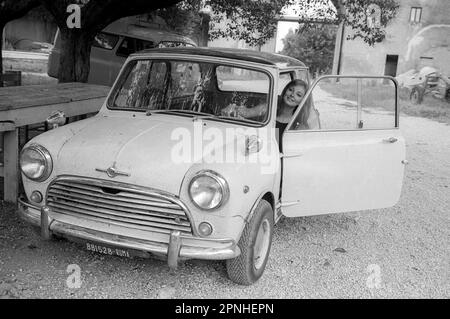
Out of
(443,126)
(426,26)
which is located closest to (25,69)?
(443,126)

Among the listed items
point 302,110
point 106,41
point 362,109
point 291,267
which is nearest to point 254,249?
point 291,267

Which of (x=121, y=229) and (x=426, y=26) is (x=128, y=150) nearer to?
(x=121, y=229)

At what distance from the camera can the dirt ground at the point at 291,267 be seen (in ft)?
11.0

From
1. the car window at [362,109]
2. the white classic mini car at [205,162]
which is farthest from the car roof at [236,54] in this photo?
the car window at [362,109]

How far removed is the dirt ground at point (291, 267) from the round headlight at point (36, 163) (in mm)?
699

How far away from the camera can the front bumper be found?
2.97 m

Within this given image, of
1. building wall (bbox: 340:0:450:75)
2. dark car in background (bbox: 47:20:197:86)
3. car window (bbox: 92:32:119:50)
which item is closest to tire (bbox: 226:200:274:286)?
dark car in background (bbox: 47:20:197:86)

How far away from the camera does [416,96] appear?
18672 millimetres

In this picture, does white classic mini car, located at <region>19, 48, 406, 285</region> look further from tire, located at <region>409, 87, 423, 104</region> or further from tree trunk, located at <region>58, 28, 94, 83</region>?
tire, located at <region>409, 87, 423, 104</region>

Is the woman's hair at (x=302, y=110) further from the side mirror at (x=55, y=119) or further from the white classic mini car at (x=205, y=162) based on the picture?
the side mirror at (x=55, y=119)

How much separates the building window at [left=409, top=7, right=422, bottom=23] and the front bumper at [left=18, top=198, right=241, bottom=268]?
30518 mm

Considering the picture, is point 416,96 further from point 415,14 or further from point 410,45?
point 415,14

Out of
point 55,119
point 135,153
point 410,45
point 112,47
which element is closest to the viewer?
point 135,153

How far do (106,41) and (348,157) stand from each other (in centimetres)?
896
